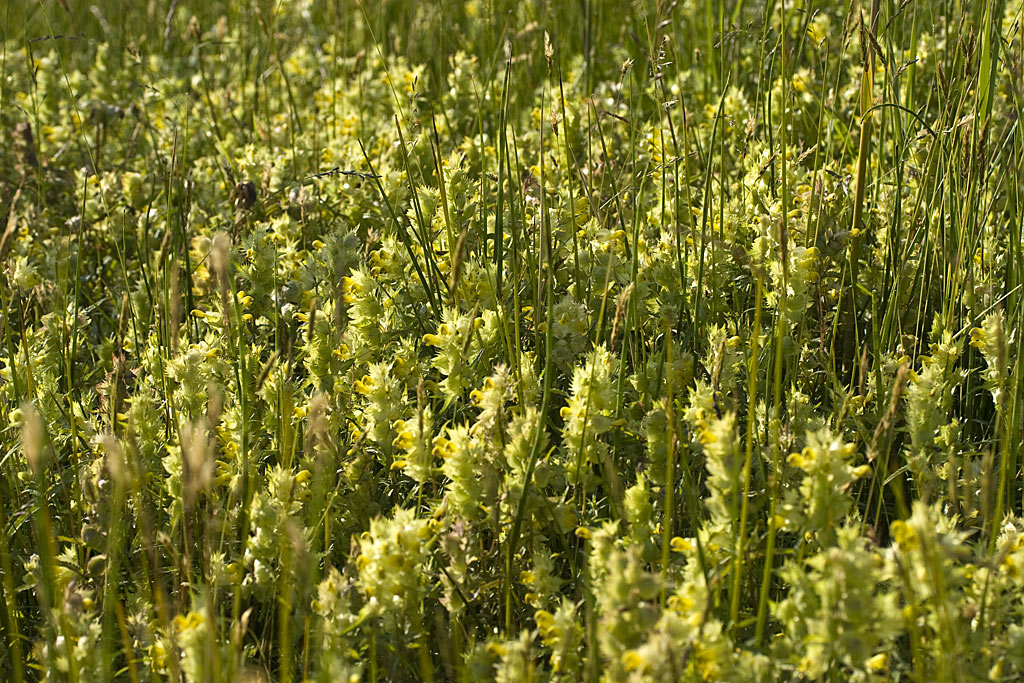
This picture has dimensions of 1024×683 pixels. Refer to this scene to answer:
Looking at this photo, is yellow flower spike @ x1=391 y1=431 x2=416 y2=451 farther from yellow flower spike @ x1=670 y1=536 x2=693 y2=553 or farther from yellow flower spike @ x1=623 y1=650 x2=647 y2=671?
yellow flower spike @ x1=623 y1=650 x2=647 y2=671

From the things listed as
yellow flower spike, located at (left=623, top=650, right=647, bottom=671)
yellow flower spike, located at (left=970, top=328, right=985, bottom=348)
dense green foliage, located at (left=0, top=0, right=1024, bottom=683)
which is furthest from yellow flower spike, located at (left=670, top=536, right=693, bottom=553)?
yellow flower spike, located at (left=970, top=328, right=985, bottom=348)

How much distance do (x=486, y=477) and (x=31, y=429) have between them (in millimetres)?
636

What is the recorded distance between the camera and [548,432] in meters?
1.76

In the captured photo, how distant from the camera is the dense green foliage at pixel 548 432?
1260 mm

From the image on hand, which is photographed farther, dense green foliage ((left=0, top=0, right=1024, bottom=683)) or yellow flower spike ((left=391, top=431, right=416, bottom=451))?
yellow flower spike ((left=391, top=431, right=416, bottom=451))

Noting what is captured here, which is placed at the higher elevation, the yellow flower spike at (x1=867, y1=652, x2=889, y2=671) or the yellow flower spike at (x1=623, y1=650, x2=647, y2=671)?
the yellow flower spike at (x1=623, y1=650, x2=647, y2=671)

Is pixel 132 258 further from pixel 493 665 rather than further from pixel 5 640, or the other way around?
pixel 493 665

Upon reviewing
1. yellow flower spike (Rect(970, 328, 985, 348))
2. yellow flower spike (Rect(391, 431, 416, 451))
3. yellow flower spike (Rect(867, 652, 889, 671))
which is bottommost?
yellow flower spike (Rect(867, 652, 889, 671))

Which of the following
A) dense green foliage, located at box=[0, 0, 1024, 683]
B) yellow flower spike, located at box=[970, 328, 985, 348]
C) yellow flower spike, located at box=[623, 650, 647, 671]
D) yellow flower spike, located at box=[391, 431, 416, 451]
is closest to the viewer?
yellow flower spike, located at box=[623, 650, 647, 671]

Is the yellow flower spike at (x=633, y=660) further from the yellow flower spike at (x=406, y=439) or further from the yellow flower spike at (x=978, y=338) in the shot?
the yellow flower spike at (x=978, y=338)

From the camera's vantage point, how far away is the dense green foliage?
126 centimetres

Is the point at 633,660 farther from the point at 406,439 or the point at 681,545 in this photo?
the point at 406,439

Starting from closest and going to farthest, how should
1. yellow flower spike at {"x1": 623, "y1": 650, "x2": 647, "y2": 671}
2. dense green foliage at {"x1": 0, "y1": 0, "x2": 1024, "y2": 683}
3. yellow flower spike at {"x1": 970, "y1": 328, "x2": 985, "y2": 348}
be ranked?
1. yellow flower spike at {"x1": 623, "y1": 650, "x2": 647, "y2": 671}
2. dense green foliage at {"x1": 0, "y1": 0, "x2": 1024, "y2": 683}
3. yellow flower spike at {"x1": 970, "y1": 328, "x2": 985, "y2": 348}

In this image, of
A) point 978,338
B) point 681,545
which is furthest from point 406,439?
point 978,338
